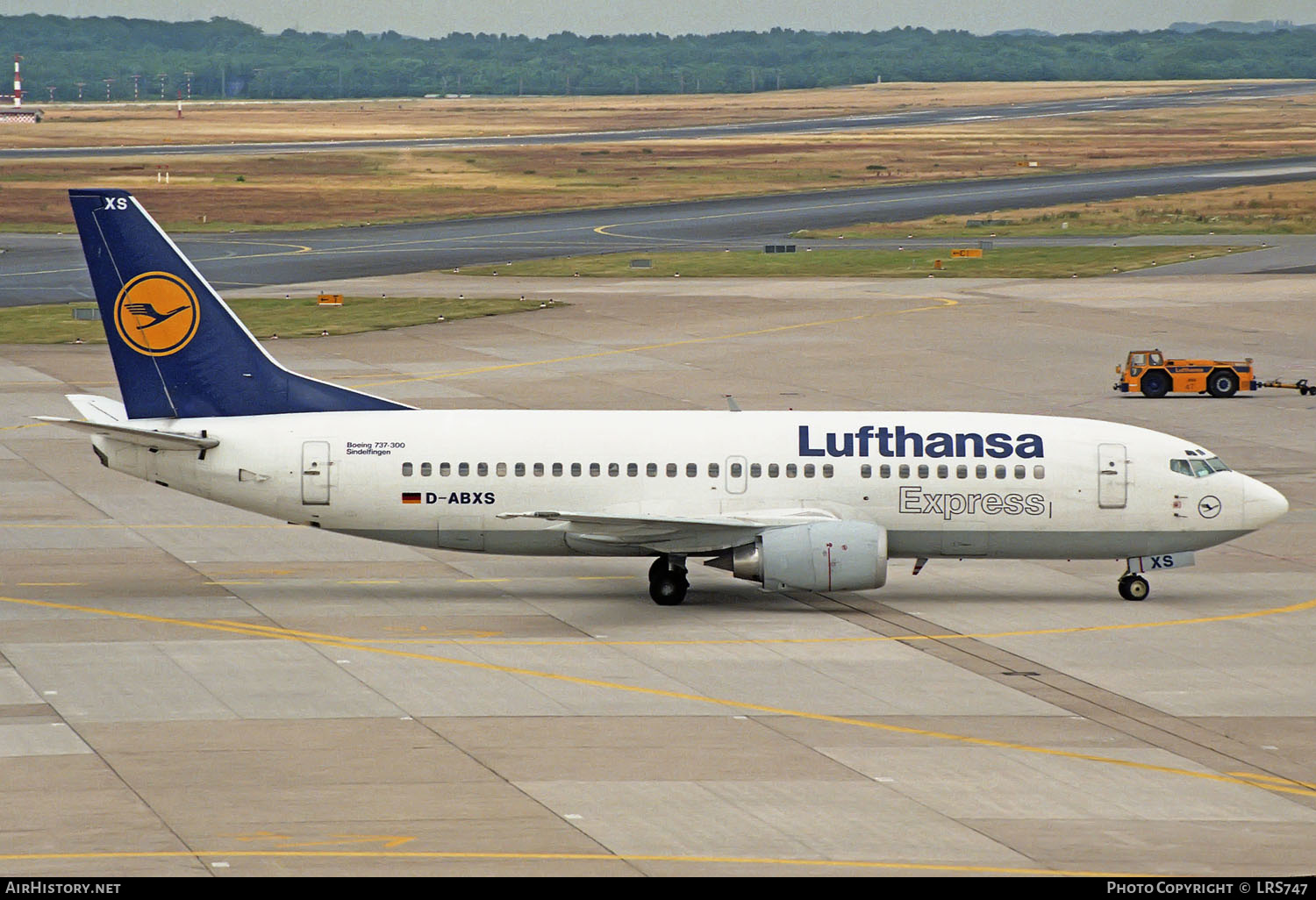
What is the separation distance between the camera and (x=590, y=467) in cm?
4278

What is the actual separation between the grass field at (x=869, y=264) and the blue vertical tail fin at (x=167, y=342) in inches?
2783

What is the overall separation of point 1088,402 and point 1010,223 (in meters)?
71.2

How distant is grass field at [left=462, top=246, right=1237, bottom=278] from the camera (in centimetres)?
11462

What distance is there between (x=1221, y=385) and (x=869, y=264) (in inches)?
1777

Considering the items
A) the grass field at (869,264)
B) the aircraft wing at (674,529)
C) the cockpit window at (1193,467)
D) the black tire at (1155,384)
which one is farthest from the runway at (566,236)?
the cockpit window at (1193,467)

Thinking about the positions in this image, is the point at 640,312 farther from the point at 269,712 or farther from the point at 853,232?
the point at 269,712

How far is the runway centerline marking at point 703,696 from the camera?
98.0 ft

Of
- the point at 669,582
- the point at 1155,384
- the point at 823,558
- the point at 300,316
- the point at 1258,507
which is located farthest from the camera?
the point at 300,316

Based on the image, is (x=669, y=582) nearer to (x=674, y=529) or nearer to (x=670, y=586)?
(x=670, y=586)

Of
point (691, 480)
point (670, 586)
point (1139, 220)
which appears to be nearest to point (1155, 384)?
point (691, 480)

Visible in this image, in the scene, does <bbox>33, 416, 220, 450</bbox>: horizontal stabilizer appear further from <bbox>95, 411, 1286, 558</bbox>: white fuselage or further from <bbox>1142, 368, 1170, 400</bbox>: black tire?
<bbox>1142, 368, 1170, 400</bbox>: black tire

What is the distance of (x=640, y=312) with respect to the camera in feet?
321

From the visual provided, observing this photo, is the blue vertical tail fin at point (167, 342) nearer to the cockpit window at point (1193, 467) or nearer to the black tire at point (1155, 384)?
the cockpit window at point (1193, 467)

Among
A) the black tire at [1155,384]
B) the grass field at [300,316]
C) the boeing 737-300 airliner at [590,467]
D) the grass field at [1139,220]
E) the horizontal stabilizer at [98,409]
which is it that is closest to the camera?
the boeing 737-300 airliner at [590,467]
